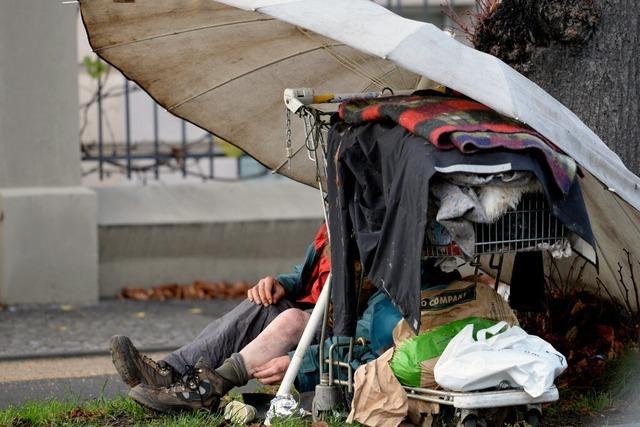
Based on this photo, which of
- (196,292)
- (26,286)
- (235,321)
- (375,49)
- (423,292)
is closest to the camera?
(375,49)

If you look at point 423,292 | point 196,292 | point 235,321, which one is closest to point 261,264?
point 196,292

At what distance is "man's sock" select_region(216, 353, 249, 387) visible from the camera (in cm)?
529

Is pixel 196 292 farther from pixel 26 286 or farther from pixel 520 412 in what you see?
pixel 520 412

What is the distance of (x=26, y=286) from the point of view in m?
8.73

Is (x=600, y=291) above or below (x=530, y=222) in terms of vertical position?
below

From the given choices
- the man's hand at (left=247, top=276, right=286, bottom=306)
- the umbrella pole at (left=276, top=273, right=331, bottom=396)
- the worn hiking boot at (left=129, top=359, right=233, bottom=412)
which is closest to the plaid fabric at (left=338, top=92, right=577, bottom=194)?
the umbrella pole at (left=276, top=273, right=331, bottom=396)

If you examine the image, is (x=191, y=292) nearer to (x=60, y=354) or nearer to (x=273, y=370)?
(x=60, y=354)

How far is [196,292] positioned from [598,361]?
4341 mm

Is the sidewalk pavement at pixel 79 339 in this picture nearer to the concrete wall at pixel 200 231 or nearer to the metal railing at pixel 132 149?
the concrete wall at pixel 200 231

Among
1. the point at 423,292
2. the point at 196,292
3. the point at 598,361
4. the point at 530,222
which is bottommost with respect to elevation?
the point at 196,292

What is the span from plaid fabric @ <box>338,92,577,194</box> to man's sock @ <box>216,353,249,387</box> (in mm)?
1204

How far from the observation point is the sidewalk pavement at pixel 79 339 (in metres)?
6.44

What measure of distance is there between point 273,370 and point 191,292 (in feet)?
13.8

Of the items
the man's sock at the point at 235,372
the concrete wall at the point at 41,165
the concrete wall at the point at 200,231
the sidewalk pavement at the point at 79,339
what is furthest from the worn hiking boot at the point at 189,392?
the concrete wall at the point at 200,231
